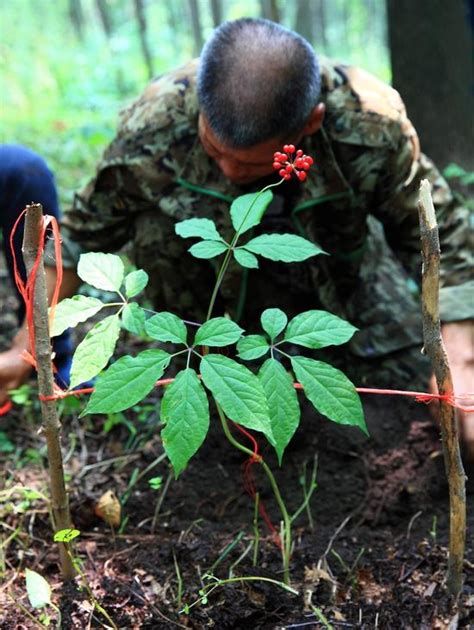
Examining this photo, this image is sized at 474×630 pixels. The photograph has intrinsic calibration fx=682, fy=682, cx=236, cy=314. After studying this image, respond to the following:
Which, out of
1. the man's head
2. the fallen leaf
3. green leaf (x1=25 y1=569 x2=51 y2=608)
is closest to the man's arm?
the fallen leaf

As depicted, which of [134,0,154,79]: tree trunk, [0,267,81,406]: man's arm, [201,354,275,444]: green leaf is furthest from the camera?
[134,0,154,79]: tree trunk

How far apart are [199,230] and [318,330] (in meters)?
0.28

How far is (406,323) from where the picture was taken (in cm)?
254

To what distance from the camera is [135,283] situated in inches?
46.4

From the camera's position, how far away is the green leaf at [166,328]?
1110 mm

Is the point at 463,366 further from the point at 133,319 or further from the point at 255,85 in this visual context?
the point at 133,319

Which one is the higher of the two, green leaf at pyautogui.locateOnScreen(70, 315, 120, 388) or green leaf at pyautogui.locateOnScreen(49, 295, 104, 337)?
green leaf at pyautogui.locateOnScreen(49, 295, 104, 337)

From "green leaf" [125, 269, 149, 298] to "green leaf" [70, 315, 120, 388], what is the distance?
6 cm

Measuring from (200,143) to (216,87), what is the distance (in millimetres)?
403

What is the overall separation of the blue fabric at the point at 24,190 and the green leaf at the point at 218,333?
123 centimetres

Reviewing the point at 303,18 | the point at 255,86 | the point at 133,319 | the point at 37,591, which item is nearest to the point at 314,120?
the point at 255,86

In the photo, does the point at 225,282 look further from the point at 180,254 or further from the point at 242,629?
the point at 242,629

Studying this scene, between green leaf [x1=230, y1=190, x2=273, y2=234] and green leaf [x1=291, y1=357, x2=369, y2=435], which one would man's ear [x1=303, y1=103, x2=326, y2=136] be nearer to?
green leaf [x1=230, y1=190, x2=273, y2=234]

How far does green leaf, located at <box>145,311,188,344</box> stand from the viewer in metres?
1.11
